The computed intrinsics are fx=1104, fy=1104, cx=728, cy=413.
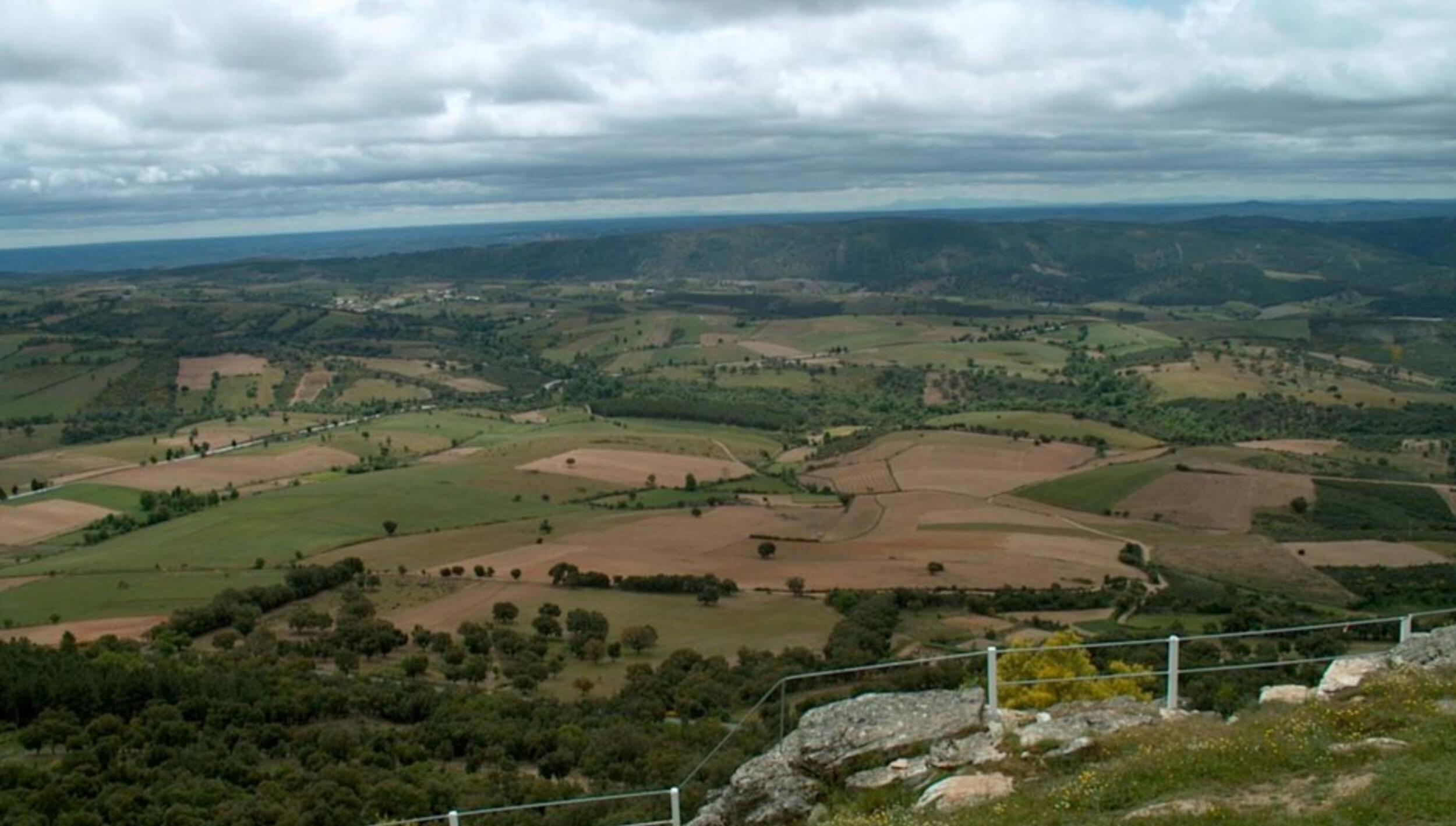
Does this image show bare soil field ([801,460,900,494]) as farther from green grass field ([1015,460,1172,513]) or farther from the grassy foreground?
the grassy foreground

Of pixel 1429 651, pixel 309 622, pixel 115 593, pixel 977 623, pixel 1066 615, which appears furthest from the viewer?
pixel 115 593

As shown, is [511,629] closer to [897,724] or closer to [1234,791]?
[897,724]

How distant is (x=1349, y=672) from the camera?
810 inches

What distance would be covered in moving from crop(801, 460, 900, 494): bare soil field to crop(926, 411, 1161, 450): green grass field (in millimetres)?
31333

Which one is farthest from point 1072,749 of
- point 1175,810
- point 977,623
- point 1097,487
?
point 1097,487

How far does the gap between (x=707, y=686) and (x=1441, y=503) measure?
3436 inches

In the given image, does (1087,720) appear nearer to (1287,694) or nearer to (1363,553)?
(1287,694)

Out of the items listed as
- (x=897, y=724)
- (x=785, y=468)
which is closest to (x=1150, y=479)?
(x=785, y=468)

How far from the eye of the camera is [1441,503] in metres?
106

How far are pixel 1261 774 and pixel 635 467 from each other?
124 meters

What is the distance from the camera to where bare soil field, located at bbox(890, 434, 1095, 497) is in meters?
122

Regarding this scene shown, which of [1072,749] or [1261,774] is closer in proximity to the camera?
[1261,774]

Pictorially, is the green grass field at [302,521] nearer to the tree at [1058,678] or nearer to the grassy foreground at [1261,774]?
the tree at [1058,678]

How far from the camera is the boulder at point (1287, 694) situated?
65.7 feet
